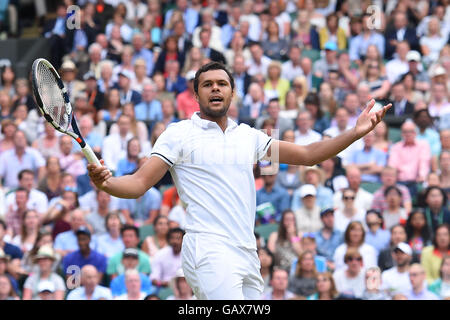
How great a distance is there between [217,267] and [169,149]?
2.53ft

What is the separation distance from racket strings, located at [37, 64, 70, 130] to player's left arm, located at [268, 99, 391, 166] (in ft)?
4.28

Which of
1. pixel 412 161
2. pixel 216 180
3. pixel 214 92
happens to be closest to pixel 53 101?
pixel 214 92

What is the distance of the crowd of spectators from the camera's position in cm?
1134

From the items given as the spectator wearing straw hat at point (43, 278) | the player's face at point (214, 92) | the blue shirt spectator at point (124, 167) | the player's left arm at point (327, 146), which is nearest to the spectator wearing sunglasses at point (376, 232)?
the blue shirt spectator at point (124, 167)

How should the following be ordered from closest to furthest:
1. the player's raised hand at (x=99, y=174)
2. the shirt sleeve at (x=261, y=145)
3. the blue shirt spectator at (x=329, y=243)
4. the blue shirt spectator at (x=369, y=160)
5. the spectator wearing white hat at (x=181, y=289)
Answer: the player's raised hand at (x=99, y=174) < the shirt sleeve at (x=261, y=145) < the spectator wearing white hat at (x=181, y=289) < the blue shirt spectator at (x=329, y=243) < the blue shirt spectator at (x=369, y=160)

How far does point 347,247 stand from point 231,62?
4767 mm

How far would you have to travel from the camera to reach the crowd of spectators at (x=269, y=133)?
11.3 metres

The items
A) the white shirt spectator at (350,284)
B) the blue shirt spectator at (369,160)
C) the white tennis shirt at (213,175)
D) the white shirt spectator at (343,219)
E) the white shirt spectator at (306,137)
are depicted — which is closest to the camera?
the white tennis shirt at (213,175)

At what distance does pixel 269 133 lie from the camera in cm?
1273

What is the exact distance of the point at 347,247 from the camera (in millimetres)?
11539

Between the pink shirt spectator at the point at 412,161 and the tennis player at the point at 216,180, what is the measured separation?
21.3 ft

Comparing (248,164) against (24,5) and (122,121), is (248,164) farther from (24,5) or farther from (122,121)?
(24,5)

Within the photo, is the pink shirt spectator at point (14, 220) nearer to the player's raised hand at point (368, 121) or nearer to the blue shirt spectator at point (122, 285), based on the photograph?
the blue shirt spectator at point (122, 285)

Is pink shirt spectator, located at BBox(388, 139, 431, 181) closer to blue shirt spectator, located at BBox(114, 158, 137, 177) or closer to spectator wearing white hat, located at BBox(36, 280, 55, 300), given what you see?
blue shirt spectator, located at BBox(114, 158, 137, 177)
